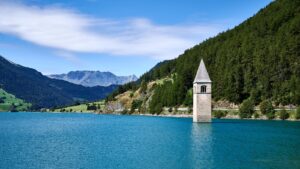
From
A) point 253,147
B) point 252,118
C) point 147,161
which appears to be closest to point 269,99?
point 252,118

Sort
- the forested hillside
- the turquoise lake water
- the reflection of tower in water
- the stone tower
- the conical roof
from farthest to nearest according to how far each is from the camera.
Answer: the forested hillside → the conical roof → the stone tower → the reflection of tower in water → the turquoise lake water

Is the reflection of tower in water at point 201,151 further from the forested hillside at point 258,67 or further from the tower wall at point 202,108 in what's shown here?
the forested hillside at point 258,67

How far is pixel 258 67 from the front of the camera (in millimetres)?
154375

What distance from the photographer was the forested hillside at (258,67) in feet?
475

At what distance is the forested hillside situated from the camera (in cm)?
14475

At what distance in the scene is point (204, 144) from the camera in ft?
211

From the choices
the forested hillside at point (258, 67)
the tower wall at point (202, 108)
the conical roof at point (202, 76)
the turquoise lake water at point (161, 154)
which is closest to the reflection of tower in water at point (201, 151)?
the turquoise lake water at point (161, 154)

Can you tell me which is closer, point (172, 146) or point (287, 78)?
point (172, 146)

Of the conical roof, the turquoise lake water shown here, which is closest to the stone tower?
the conical roof

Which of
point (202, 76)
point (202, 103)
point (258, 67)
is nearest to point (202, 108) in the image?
point (202, 103)

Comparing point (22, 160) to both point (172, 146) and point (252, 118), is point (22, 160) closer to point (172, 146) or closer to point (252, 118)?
point (172, 146)

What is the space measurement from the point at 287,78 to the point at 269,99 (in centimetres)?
1093

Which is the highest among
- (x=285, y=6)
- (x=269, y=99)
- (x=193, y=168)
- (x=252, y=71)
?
(x=285, y=6)

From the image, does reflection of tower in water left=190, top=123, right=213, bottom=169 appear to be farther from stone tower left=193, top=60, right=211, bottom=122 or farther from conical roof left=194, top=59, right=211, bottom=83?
conical roof left=194, top=59, right=211, bottom=83
